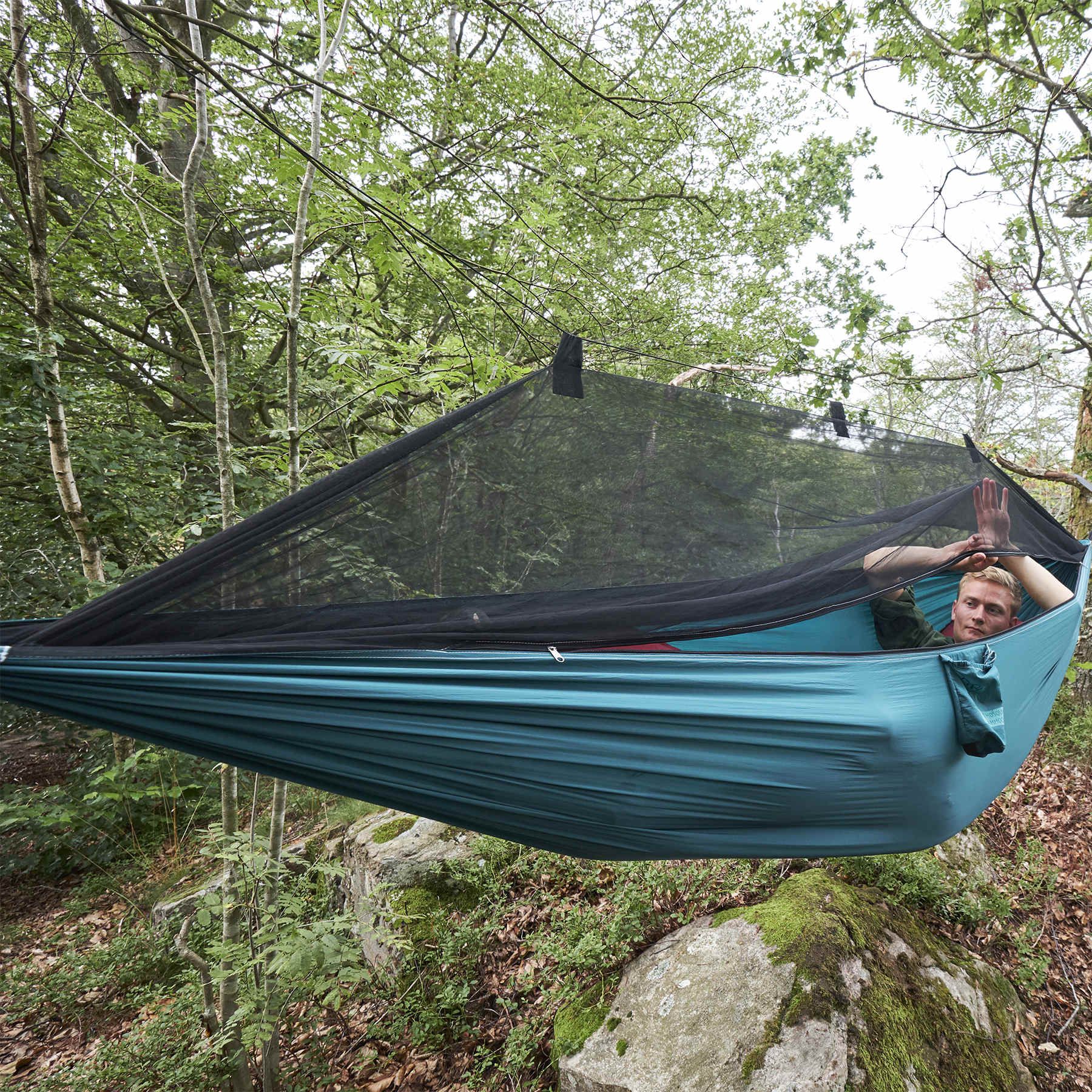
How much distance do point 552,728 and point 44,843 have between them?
3.28m

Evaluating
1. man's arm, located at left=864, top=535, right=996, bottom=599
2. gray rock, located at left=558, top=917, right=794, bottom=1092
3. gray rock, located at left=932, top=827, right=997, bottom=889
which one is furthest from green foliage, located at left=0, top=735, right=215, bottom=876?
gray rock, located at left=932, top=827, right=997, bottom=889

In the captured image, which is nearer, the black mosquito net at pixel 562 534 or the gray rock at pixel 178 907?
the black mosquito net at pixel 562 534

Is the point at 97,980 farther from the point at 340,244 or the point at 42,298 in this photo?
the point at 340,244

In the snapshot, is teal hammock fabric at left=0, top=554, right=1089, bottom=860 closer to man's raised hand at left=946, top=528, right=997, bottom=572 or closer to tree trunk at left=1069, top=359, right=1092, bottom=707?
man's raised hand at left=946, top=528, right=997, bottom=572

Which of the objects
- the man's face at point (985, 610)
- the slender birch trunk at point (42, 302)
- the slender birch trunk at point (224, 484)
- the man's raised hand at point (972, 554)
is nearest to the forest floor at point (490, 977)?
the slender birch trunk at point (224, 484)

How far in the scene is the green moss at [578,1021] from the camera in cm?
139

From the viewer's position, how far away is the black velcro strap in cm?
159

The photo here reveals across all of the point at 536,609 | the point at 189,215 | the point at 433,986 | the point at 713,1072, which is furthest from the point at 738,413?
the point at 433,986

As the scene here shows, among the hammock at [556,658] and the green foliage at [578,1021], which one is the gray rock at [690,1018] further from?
the hammock at [556,658]

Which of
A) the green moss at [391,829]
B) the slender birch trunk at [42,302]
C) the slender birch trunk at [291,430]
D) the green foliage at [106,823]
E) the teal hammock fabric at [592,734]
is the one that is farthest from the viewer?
the green foliage at [106,823]

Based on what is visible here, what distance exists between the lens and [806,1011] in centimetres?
122

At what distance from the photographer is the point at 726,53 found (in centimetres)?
395

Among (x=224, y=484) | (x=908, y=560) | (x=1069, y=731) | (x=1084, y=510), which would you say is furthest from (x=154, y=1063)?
(x=1084, y=510)

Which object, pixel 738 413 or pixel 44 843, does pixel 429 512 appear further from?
pixel 44 843
